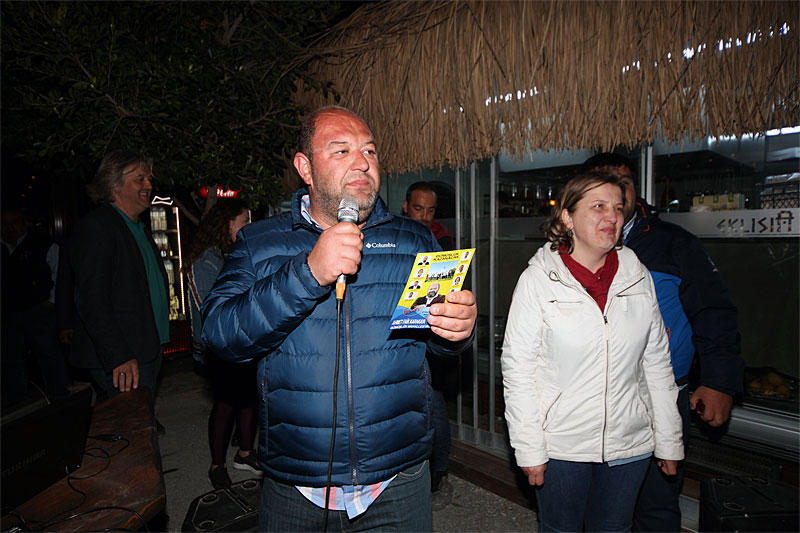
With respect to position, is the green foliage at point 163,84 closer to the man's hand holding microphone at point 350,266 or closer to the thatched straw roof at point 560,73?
the thatched straw roof at point 560,73

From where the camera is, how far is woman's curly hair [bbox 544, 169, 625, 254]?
2.07 metres

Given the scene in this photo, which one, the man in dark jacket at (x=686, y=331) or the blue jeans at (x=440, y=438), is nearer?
the man in dark jacket at (x=686, y=331)

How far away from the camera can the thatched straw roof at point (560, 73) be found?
93.5 inches


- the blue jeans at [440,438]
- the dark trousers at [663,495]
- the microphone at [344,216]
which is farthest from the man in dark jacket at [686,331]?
the microphone at [344,216]

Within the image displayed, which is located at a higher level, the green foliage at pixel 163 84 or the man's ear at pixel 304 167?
the green foliage at pixel 163 84

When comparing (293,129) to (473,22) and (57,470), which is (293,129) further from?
(57,470)

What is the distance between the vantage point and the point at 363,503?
1485 mm

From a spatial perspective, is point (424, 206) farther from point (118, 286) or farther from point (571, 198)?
point (118, 286)

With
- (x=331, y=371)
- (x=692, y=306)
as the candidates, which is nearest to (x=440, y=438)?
(x=692, y=306)

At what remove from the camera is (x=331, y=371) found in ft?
4.83

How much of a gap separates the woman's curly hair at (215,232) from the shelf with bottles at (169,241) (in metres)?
4.55

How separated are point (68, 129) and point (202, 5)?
1374 millimetres

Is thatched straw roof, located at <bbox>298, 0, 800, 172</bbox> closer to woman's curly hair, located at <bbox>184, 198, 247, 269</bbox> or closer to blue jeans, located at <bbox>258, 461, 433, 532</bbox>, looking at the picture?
woman's curly hair, located at <bbox>184, 198, 247, 269</bbox>

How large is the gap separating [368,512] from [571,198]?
1.58 metres
